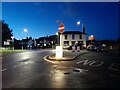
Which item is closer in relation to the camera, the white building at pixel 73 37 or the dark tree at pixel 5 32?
the dark tree at pixel 5 32

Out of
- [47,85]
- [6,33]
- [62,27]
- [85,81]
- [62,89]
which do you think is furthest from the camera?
[6,33]

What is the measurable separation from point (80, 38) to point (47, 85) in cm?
7734

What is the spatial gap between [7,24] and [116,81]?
81.8 metres

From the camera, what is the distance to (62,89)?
9094mm

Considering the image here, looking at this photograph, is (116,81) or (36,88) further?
(116,81)

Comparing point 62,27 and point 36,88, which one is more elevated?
point 62,27

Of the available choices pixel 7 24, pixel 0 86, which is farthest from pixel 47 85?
pixel 7 24

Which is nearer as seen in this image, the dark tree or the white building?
the dark tree

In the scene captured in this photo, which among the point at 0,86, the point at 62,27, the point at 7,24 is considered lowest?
the point at 0,86

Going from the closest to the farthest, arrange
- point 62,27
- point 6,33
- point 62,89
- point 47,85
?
point 62,89
point 47,85
point 62,27
point 6,33

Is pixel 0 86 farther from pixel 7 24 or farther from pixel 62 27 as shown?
pixel 7 24

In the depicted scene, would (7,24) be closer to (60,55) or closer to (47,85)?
(60,55)

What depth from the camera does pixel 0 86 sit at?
10039 millimetres

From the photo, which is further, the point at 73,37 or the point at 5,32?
the point at 73,37
